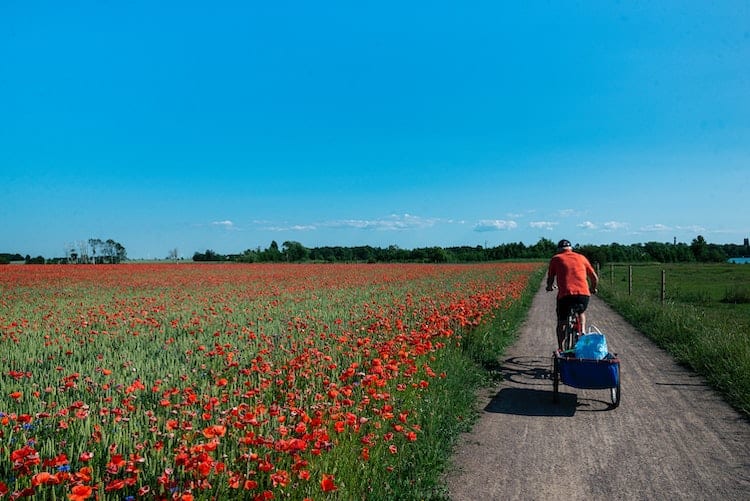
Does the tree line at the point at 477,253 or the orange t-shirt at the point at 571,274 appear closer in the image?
the orange t-shirt at the point at 571,274

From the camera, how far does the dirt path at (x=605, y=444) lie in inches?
156

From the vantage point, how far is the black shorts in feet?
25.0

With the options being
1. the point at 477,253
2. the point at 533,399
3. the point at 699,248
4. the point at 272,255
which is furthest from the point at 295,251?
the point at 533,399

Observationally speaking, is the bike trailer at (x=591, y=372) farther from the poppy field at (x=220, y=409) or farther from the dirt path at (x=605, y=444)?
the poppy field at (x=220, y=409)

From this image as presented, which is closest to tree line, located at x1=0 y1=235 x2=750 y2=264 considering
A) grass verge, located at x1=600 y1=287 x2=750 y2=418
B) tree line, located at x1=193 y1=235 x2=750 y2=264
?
tree line, located at x1=193 y1=235 x2=750 y2=264

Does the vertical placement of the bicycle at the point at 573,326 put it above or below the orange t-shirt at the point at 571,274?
below

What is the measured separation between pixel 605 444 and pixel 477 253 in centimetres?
11407

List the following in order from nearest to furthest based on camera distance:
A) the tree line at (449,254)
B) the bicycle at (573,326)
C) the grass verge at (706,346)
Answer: the grass verge at (706,346), the bicycle at (573,326), the tree line at (449,254)

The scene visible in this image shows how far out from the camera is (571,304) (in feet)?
25.1

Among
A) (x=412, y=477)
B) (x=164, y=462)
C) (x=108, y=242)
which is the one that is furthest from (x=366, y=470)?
(x=108, y=242)

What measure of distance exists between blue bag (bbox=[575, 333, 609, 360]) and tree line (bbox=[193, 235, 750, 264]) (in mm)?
92474

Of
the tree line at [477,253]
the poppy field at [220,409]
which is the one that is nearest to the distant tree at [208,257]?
the tree line at [477,253]

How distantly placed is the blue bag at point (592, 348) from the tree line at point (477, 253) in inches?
3641

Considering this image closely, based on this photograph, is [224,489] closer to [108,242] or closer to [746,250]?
[108,242]
